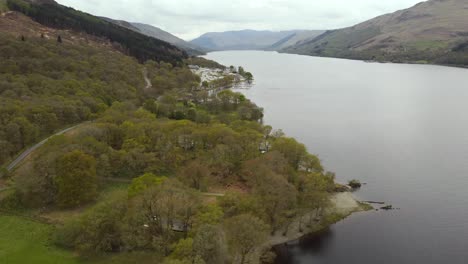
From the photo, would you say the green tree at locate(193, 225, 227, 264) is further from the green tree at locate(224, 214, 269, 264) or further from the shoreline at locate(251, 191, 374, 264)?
the shoreline at locate(251, 191, 374, 264)

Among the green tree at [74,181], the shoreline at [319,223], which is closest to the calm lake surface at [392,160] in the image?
the shoreline at [319,223]

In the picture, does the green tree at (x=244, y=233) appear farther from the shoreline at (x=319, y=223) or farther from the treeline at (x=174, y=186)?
the shoreline at (x=319, y=223)

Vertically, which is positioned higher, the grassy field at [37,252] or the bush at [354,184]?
the bush at [354,184]

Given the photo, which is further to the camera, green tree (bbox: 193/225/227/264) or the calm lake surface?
the calm lake surface

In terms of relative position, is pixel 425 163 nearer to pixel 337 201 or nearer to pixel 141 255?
pixel 337 201

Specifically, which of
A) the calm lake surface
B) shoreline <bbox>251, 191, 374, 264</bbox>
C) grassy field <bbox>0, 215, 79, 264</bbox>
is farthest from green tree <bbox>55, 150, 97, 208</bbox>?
the calm lake surface

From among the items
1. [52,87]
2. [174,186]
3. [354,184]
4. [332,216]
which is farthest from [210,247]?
[52,87]

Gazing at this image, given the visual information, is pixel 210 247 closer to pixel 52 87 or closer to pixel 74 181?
pixel 74 181
